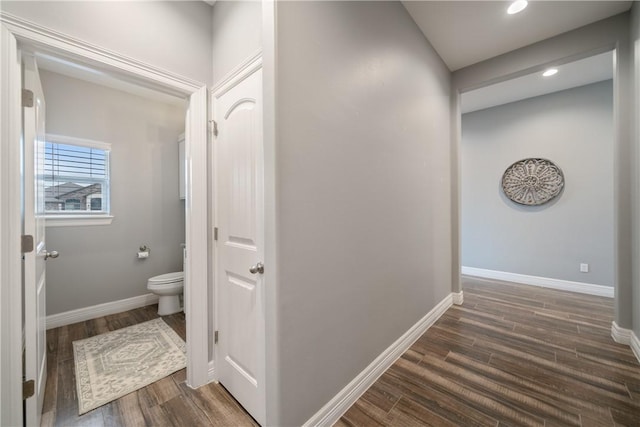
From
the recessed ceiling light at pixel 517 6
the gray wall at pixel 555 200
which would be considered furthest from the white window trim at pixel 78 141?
the gray wall at pixel 555 200

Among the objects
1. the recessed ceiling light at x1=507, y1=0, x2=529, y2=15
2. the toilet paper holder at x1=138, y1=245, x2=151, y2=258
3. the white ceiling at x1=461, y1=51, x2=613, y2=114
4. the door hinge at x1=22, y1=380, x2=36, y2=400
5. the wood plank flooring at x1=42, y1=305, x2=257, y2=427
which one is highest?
the white ceiling at x1=461, y1=51, x2=613, y2=114

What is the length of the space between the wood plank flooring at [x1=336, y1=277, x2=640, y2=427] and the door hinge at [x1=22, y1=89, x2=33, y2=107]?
2.40 m

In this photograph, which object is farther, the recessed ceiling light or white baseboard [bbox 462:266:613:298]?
white baseboard [bbox 462:266:613:298]

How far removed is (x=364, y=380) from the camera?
64.4 inches

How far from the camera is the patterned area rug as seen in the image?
168 cm

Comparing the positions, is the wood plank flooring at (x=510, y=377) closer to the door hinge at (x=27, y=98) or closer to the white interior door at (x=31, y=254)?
the white interior door at (x=31, y=254)

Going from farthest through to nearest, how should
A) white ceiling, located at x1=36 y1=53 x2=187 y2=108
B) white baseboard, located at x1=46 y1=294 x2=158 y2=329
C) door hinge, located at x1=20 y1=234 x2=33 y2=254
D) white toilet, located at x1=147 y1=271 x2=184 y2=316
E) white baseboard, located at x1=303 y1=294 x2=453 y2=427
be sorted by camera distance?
white toilet, located at x1=147 y1=271 x2=184 y2=316, white baseboard, located at x1=46 y1=294 x2=158 y2=329, white ceiling, located at x1=36 y1=53 x2=187 y2=108, white baseboard, located at x1=303 y1=294 x2=453 y2=427, door hinge, located at x1=20 y1=234 x2=33 y2=254

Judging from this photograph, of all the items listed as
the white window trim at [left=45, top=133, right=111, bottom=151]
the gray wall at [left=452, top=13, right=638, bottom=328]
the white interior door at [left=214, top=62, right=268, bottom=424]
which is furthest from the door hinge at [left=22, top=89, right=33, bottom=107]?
the gray wall at [left=452, top=13, right=638, bottom=328]

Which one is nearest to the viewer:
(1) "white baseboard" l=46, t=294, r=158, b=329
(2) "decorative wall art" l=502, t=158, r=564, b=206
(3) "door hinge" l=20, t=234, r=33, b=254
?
(3) "door hinge" l=20, t=234, r=33, b=254

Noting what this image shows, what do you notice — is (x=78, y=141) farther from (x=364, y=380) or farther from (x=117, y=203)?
(x=364, y=380)

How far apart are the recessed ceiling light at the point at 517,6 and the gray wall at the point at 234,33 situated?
2.08 metres

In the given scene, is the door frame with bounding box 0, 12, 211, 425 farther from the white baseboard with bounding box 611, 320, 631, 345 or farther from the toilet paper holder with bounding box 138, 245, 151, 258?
the white baseboard with bounding box 611, 320, 631, 345

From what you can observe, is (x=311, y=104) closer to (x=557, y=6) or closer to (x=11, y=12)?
(x=11, y=12)

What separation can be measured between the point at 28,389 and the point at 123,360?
80cm
